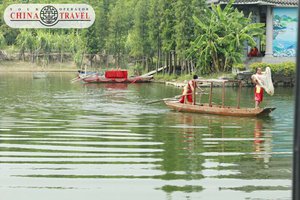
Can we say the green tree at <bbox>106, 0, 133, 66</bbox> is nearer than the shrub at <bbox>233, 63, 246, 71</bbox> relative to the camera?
No

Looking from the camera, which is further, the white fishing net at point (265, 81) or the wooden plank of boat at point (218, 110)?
the white fishing net at point (265, 81)

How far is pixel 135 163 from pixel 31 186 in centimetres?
185

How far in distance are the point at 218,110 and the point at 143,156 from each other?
7.07 meters

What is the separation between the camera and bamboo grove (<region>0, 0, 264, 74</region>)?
1244 inches

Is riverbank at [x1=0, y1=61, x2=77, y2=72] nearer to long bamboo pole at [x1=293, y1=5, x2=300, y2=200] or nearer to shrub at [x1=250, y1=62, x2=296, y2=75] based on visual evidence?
shrub at [x1=250, y1=62, x2=296, y2=75]

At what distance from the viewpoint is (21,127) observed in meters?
13.1

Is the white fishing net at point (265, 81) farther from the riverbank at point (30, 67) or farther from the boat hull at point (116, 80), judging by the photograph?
the riverbank at point (30, 67)

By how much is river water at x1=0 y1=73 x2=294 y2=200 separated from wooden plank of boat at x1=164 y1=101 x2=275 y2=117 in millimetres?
181

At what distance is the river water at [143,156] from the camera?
630 centimetres

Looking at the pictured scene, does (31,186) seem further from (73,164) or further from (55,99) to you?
(55,99)

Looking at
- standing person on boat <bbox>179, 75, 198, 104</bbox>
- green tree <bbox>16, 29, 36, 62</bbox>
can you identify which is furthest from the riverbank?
standing person on boat <bbox>179, 75, 198, 104</bbox>

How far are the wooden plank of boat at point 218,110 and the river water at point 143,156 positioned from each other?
0.59 feet

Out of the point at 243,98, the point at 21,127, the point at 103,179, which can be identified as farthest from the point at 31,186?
the point at 243,98

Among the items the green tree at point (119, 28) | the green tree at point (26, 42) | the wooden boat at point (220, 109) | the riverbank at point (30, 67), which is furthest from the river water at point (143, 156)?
the green tree at point (26, 42)
